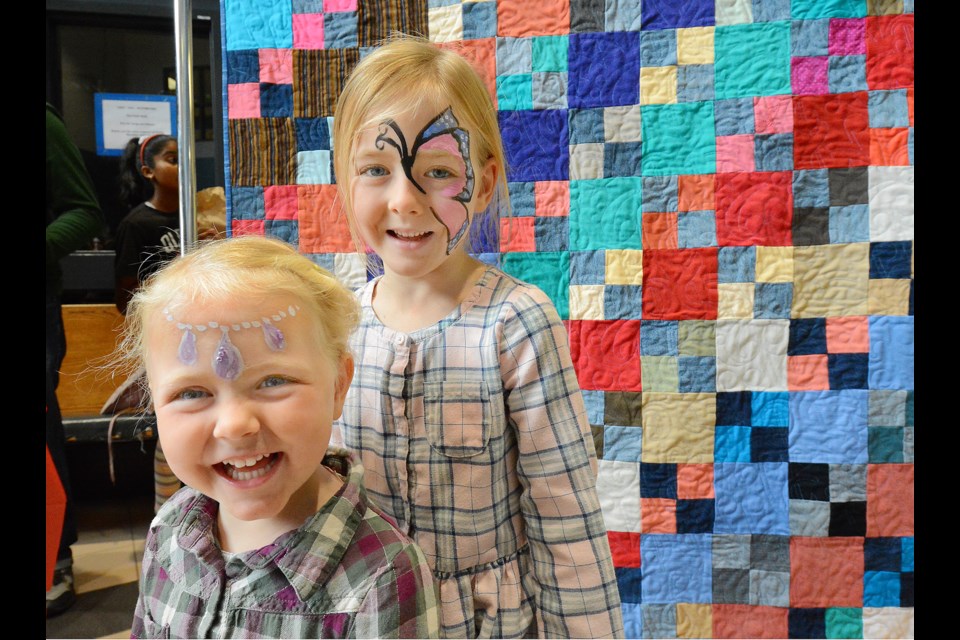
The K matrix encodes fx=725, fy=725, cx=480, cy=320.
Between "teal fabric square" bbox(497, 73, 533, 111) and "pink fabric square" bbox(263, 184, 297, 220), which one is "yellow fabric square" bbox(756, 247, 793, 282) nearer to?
"teal fabric square" bbox(497, 73, 533, 111)

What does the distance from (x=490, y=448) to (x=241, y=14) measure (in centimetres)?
110

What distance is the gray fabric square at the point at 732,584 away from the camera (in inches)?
58.7

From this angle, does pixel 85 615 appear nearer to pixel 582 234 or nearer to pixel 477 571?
pixel 477 571

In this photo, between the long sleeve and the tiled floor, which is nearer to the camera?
the long sleeve

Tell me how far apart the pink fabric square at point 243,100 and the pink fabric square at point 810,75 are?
3.60 feet

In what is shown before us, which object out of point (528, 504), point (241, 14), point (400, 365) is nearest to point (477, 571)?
point (528, 504)

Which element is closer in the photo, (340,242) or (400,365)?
(400,365)

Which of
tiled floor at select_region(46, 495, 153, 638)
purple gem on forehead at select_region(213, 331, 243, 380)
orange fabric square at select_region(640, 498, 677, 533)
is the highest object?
purple gem on forehead at select_region(213, 331, 243, 380)

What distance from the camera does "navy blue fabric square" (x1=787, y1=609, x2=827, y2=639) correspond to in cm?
149

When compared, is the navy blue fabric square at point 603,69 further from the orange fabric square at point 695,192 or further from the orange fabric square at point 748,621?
the orange fabric square at point 748,621

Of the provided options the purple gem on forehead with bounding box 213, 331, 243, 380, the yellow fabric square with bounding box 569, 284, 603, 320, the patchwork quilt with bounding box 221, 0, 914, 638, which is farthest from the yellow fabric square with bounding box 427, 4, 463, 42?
the purple gem on forehead with bounding box 213, 331, 243, 380

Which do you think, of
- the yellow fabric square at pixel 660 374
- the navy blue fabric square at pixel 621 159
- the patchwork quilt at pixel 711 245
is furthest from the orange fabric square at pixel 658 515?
the navy blue fabric square at pixel 621 159

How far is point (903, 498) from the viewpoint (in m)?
1.47

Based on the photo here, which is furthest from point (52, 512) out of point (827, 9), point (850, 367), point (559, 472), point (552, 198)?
point (827, 9)
